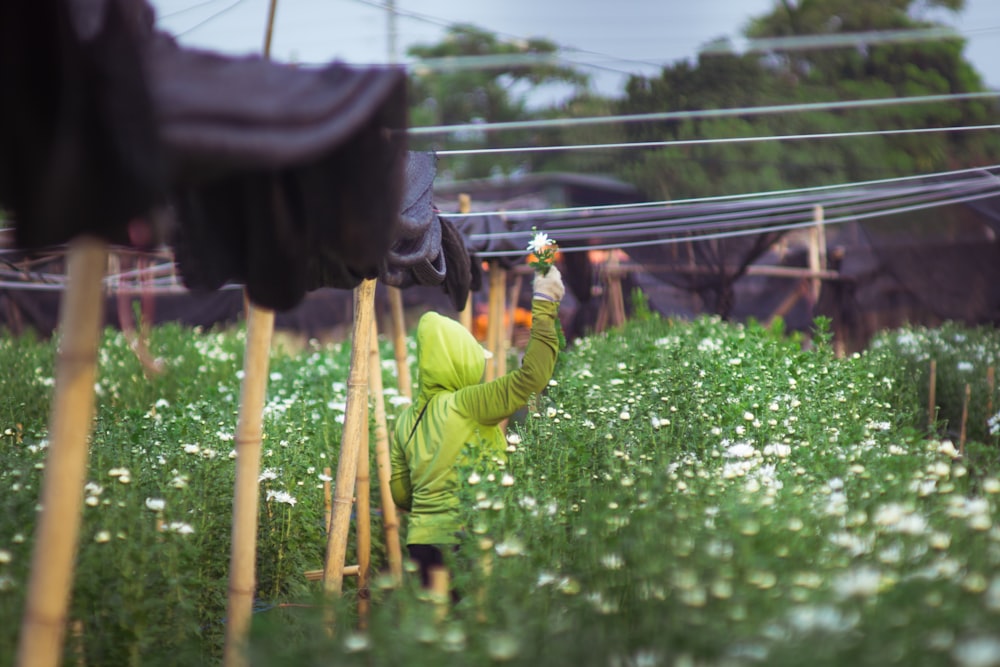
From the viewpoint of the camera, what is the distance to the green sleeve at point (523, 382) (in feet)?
10.8

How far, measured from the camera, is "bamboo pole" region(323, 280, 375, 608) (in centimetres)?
361

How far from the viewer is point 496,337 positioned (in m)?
7.25

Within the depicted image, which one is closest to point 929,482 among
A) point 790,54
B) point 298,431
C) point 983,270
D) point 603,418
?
point 603,418

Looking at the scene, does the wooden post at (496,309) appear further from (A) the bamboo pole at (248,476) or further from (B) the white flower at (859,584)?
(B) the white flower at (859,584)

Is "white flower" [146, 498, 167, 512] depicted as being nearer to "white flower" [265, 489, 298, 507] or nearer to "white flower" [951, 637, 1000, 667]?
"white flower" [265, 489, 298, 507]

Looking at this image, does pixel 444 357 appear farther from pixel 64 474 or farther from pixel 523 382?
pixel 64 474

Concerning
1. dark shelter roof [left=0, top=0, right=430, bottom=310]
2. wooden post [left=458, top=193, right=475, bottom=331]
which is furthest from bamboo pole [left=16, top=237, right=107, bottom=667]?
wooden post [left=458, top=193, right=475, bottom=331]

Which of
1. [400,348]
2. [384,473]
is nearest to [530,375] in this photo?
[384,473]

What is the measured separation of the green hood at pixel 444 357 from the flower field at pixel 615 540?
0.36 m

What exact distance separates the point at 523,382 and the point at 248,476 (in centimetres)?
103

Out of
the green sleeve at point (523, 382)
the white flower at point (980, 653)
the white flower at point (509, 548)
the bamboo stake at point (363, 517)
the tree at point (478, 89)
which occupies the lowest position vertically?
the white flower at point (980, 653)

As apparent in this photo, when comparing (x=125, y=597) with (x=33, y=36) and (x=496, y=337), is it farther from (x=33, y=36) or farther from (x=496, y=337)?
(x=496, y=337)

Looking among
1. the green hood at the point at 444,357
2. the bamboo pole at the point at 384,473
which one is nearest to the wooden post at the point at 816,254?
the bamboo pole at the point at 384,473

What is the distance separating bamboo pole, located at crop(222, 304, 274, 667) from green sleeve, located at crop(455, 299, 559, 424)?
92 cm
